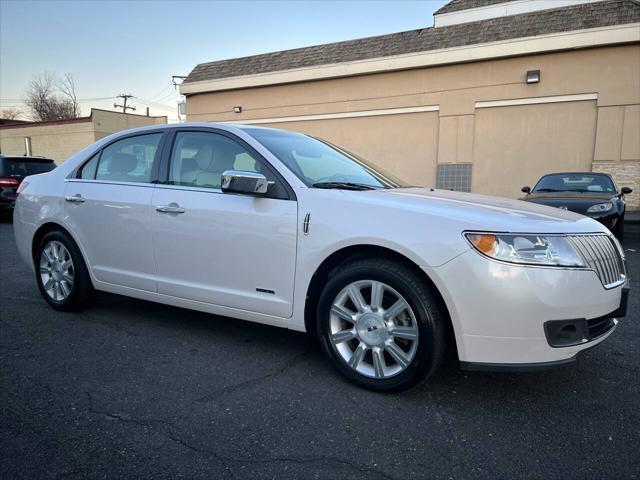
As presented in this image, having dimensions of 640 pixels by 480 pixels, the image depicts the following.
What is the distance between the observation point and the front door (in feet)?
9.78

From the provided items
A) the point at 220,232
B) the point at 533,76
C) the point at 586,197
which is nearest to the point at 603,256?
the point at 220,232

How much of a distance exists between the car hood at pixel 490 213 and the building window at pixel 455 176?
12.4m

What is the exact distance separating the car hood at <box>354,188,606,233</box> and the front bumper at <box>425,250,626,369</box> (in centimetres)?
21

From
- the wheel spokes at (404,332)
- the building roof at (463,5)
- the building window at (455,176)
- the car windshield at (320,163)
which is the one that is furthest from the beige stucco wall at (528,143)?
the wheel spokes at (404,332)

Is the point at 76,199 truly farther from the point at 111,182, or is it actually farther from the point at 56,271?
the point at 56,271

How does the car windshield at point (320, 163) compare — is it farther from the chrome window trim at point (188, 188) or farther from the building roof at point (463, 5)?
the building roof at point (463, 5)

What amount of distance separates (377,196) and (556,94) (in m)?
13.1

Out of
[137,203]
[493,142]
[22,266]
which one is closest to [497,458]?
[137,203]

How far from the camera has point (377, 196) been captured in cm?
284

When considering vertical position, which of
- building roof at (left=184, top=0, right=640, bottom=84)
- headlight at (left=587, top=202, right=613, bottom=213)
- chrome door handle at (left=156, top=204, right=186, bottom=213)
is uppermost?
building roof at (left=184, top=0, right=640, bottom=84)

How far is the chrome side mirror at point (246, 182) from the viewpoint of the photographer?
2.93 m

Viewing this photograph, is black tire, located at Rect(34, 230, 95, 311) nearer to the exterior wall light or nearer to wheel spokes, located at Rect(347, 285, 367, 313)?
wheel spokes, located at Rect(347, 285, 367, 313)

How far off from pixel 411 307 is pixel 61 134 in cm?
3427

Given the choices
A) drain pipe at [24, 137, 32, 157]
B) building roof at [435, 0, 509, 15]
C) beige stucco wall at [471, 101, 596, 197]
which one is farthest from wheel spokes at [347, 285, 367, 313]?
drain pipe at [24, 137, 32, 157]
